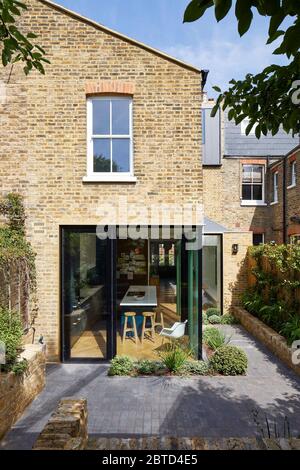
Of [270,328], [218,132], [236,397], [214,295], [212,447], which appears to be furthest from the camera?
[218,132]

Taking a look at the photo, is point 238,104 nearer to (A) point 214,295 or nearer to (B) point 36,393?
(B) point 36,393

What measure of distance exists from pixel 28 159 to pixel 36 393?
5.32m

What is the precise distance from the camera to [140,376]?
7.39 m

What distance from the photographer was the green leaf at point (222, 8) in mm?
1998

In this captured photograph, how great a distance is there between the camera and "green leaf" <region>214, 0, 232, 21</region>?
200 cm

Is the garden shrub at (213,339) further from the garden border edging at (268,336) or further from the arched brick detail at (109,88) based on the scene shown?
the arched brick detail at (109,88)

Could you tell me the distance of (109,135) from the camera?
8.27 m

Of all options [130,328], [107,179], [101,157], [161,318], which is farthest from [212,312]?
[101,157]

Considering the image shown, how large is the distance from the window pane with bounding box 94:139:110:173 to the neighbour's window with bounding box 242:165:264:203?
1260cm

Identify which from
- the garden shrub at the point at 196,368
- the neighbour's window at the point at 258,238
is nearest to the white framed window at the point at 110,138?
the garden shrub at the point at 196,368

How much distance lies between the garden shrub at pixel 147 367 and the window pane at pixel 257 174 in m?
14.4

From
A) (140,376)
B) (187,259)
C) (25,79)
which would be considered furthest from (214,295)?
(25,79)

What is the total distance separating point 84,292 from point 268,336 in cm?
532
